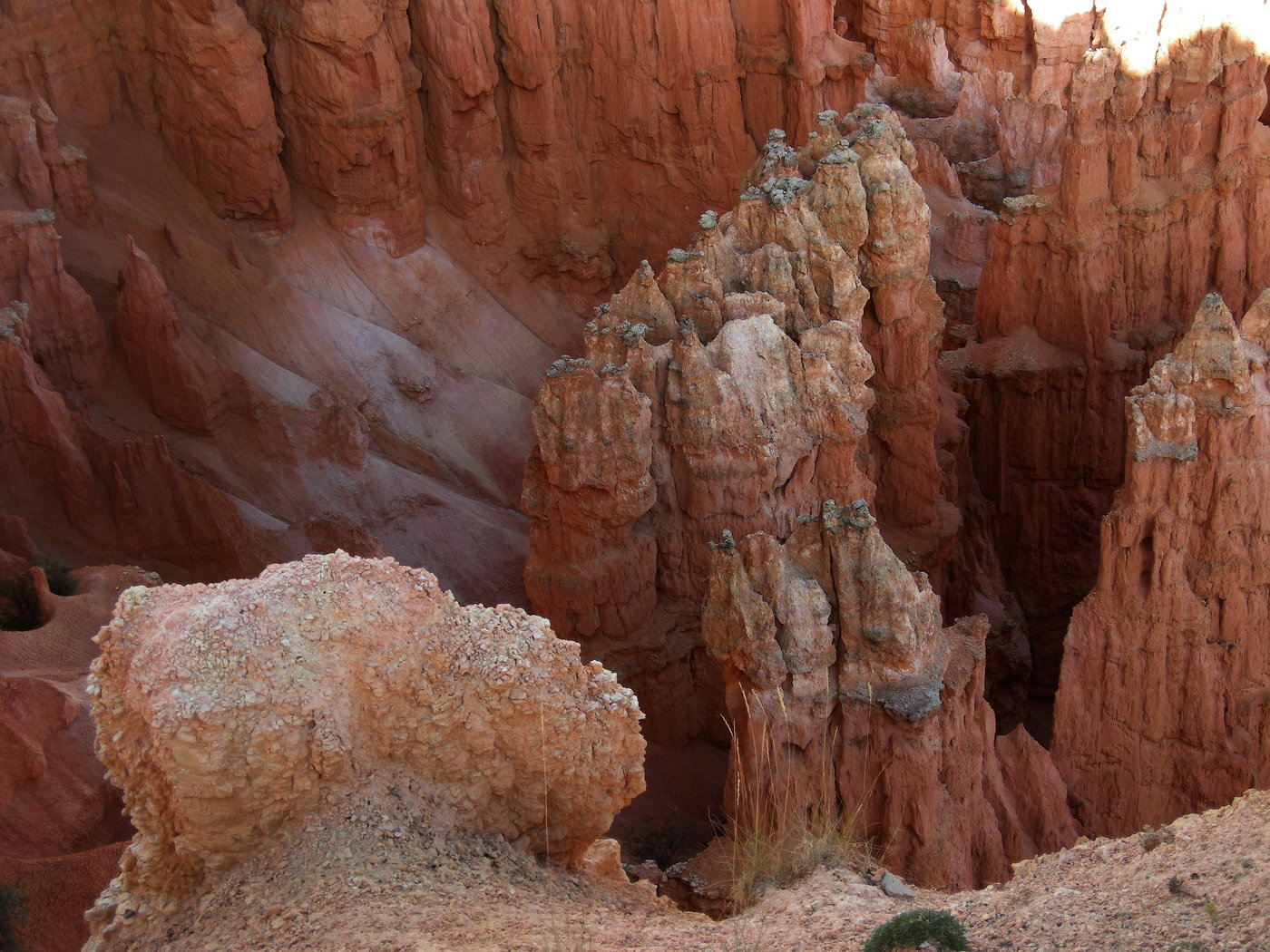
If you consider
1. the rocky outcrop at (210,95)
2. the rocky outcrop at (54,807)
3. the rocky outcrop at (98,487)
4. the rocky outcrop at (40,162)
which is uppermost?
the rocky outcrop at (210,95)

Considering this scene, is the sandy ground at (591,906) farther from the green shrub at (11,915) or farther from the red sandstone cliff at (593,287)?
the red sandstone cliff at (593,287)

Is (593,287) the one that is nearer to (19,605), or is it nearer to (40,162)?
(40,162)

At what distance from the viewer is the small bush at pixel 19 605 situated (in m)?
16.7

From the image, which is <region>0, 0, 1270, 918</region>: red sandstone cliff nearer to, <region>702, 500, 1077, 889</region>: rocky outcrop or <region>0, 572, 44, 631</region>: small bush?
<region>702, 500, 1077, 889</region>: rocky outcrop

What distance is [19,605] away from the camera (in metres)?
16.9

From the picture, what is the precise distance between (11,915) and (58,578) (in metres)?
6.69

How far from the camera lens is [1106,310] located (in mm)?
22875

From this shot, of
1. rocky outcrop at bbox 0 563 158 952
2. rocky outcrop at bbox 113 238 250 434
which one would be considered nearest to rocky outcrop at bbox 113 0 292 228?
rocky outcrop at bbox 113 238 250 434

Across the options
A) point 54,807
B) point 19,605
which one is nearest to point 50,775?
point 54,807

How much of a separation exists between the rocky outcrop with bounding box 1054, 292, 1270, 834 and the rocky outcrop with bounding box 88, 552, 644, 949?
28.8 feet

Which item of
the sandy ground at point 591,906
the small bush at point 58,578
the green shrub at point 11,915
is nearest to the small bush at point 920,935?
the sandy ground at point 591,906

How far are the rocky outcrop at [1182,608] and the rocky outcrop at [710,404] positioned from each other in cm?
336

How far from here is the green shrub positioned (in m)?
11.6

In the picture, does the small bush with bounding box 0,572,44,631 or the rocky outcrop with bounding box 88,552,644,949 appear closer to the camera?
the rocky outcrop with bounding box 88,552,644,949
